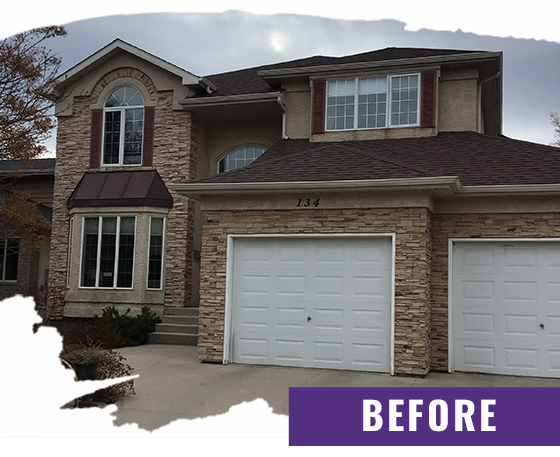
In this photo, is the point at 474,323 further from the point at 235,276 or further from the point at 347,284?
the point at 235,276

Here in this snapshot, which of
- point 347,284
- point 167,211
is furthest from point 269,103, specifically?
point 347,284

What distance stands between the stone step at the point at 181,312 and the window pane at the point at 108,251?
1.64 m

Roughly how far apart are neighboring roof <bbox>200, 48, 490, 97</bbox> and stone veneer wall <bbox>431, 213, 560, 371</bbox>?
4525 mm

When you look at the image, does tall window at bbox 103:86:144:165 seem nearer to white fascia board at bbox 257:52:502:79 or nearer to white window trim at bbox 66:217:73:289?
white window trim at bbox 66:217:73:289

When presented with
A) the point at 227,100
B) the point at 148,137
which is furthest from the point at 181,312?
the point at 227,100

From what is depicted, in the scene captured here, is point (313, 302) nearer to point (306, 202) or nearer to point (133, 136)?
point (306, 202)

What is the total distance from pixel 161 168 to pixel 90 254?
286 cm

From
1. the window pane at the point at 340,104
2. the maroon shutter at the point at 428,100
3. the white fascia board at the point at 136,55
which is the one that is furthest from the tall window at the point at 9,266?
the maroon shutter at the point at 428,100

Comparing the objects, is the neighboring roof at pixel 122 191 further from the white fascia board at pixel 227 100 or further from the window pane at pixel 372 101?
the window pane at pixel 372 101

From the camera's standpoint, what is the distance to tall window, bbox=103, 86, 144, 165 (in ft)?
52.5

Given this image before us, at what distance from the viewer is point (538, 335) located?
10.3 meters

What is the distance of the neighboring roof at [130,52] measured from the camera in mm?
15328

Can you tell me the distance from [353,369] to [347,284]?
1459 millimetres

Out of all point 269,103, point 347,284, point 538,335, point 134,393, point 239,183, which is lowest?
point 134,393
